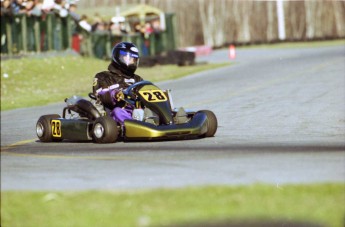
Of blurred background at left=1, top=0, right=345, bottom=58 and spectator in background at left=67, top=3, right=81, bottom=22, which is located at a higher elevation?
spectator in background at left=67, top=3, right=81, bottom=22

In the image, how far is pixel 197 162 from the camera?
10.0 metres

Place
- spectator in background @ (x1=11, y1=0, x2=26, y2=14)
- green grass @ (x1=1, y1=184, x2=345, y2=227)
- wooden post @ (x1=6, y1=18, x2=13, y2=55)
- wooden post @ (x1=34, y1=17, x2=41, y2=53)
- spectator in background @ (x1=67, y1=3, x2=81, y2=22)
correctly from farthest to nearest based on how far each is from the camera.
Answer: spectator in background @ (x1=67, y1=3, x2=81, y2=22), wooden post @ (x1=34, y1=17, x2=41, y2=53), wooden post @ (x1=6, y1=18, x2=13, y2=55), spectator in background @ (x1=11, y1=0, x2=26, y2=14), green grass @ (x1=1, y1=184, x2=345, y2=227)

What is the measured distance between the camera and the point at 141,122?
12.2 metres

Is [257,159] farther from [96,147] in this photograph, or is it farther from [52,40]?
[52,40]

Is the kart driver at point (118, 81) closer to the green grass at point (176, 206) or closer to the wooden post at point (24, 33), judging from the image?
the green grass at point (176, 206)

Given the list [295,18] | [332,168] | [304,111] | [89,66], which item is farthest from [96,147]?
[295,18]

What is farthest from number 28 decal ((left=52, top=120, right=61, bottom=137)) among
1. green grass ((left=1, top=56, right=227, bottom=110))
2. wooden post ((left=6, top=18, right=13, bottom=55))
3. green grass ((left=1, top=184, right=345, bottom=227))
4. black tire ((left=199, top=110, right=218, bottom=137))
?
wooden post ((left=6, top=18, right=13, bottom=55))

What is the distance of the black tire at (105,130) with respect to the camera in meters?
12.3

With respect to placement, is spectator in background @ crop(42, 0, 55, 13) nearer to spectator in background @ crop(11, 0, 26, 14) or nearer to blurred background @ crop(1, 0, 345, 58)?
blurred background @ crop(1, 0, 345, 58)

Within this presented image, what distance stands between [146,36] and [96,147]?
21833 millimetres

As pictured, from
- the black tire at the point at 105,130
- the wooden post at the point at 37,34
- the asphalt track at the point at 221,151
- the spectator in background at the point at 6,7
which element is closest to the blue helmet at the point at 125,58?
the black tire at the point at 105,130

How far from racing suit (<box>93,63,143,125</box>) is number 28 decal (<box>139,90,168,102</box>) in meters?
0.33

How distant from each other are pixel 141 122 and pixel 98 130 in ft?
1.91

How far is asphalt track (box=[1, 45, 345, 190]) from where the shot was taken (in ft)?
29.0
